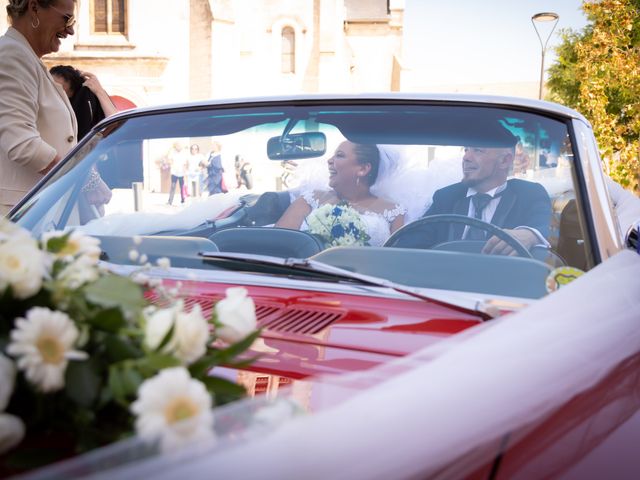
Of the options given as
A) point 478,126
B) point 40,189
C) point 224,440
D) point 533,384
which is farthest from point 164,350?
point 40,189

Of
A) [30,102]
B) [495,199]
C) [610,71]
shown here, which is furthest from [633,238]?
[610,71]

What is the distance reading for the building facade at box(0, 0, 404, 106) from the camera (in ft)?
71.2

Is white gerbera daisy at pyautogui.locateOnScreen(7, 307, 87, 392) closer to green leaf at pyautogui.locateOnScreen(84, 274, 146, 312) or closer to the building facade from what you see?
green leaf at pyautogui.locateOnScreen(84, 274, 146, 312)

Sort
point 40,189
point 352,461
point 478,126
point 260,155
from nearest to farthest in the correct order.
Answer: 1. point 352,461
2. point 478,126
3. point 40,189
4. point 260,155

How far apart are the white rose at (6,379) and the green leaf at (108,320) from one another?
0.39 feet

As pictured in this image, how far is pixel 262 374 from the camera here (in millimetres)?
1278

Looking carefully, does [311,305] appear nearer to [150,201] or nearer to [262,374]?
[262,374]

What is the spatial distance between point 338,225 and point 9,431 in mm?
1349

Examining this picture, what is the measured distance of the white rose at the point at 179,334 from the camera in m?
0.88

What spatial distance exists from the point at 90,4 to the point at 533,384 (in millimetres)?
23542

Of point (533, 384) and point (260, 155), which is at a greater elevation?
point (260, 155)

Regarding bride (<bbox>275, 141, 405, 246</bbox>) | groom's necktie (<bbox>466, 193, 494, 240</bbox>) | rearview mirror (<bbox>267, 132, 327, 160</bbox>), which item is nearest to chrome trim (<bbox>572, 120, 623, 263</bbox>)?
groom's necktie (<bbox>466, 193, 494, 240</bbox>)

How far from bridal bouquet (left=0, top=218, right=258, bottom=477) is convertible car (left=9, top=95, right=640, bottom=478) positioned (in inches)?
5.8

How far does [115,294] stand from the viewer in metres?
0.98
